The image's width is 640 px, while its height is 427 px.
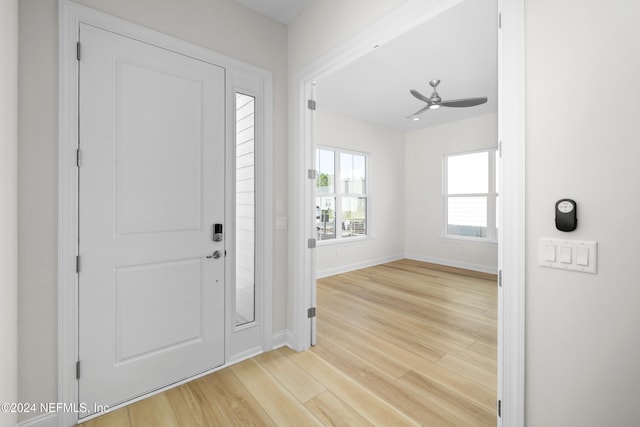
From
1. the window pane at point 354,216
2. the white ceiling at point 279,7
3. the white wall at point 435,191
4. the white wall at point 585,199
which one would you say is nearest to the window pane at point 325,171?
the window pane at point 354,216

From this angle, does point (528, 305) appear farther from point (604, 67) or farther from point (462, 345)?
point (462, 345)

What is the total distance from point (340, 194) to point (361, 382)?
3.74m

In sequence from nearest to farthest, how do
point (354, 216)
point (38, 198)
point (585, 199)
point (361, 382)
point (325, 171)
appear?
point (585, 199)
point (38, 198)
point (361, 382)
point (325, 171)
point (354, 216)

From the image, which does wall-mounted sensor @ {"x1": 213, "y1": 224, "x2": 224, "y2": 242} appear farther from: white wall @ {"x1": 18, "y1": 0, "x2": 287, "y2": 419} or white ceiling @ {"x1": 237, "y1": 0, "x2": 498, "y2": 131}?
white ceiling @ {"x1": 237, "y1": 0, "x2": 498, "y2": 131}

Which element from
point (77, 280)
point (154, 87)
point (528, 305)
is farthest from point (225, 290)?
point (528, 305)

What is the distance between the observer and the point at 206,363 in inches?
82.8

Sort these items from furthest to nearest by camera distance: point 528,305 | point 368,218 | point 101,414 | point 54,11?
point 368,218 < point 101,414 < point 54,11 < point 528,305

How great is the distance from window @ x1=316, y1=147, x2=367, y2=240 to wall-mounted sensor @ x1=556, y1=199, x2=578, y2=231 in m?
4.10

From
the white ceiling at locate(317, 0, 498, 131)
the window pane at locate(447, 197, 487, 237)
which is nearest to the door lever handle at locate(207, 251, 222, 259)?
the white ceiling at locate(317, 0, 498, 131)

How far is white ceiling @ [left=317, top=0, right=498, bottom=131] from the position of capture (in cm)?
263

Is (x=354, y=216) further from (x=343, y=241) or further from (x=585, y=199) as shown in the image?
(x=585, y=199)

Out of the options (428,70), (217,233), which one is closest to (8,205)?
(217,233)

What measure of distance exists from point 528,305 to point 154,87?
8.02ft

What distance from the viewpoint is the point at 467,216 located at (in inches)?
223
